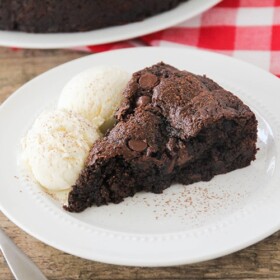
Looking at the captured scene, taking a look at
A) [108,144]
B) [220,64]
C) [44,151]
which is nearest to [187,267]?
[108,144]

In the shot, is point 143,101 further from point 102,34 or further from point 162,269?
point 102,34

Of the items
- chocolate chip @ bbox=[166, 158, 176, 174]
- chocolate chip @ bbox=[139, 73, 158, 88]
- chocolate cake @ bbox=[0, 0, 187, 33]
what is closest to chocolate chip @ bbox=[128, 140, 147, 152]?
chocolate chip @ bbox=[166, 158, 176, 174]

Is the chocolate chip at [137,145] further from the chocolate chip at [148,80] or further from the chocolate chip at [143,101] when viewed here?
the chocolate chip at [148,80]

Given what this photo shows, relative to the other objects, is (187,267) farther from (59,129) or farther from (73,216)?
(59,129)

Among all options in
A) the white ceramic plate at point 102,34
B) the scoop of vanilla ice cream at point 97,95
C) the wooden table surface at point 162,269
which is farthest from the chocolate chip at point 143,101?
the white ceramic plate at point 102,34

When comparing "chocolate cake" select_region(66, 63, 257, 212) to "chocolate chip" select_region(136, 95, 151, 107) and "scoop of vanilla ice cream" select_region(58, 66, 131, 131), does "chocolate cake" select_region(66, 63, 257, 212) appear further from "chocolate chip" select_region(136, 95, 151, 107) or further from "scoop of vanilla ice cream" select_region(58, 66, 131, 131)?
"scoop of vanilla ice cream" select_region(58, 66, 131, 131)
